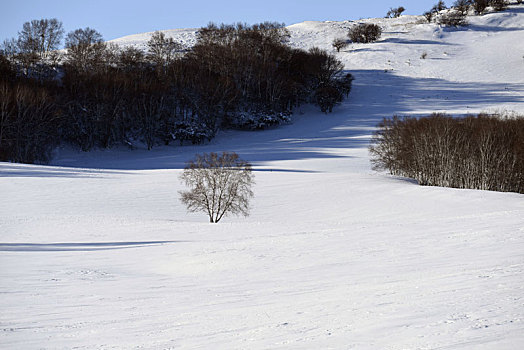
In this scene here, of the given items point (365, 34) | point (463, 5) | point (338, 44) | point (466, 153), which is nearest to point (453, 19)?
point (463, 5)

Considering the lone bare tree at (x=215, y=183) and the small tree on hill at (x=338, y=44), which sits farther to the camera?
the small tree on hill at (x=338, y=44)

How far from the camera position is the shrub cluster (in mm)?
100562

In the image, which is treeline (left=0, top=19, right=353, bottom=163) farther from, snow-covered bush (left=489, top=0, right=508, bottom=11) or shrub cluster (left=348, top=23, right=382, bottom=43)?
snow-covered bush (left=489, top=0, right=508, bottom=11)

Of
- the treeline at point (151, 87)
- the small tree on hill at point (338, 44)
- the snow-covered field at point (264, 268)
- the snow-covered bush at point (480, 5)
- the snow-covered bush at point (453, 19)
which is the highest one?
the snow-covered bush at point (480, 5)

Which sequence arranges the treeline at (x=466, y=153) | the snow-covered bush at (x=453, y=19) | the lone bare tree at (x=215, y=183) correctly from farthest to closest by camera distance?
the snow-covered bush at (x=453, y=19)
the treeline at (x=466, y=153)
the lone bare tree at (x=215, y=183)

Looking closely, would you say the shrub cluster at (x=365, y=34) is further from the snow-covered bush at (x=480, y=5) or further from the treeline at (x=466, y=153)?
the treeline at (x=466, y=153)

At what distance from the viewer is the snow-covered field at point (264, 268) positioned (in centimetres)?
604

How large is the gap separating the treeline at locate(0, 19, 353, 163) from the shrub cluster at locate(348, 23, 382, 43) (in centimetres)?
2413

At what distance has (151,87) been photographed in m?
62.7

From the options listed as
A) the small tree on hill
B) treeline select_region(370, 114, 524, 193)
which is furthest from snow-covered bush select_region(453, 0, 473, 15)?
treeline select_region(370, 114, 524, 193)

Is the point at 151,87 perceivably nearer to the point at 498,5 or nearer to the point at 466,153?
the point at 466,153

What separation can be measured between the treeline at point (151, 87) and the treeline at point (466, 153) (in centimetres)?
3560

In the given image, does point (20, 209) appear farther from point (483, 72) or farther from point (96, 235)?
point (483, 72)

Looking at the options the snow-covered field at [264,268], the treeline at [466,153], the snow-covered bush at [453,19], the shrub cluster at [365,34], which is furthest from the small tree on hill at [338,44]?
the snow-covered field at [264,268]
